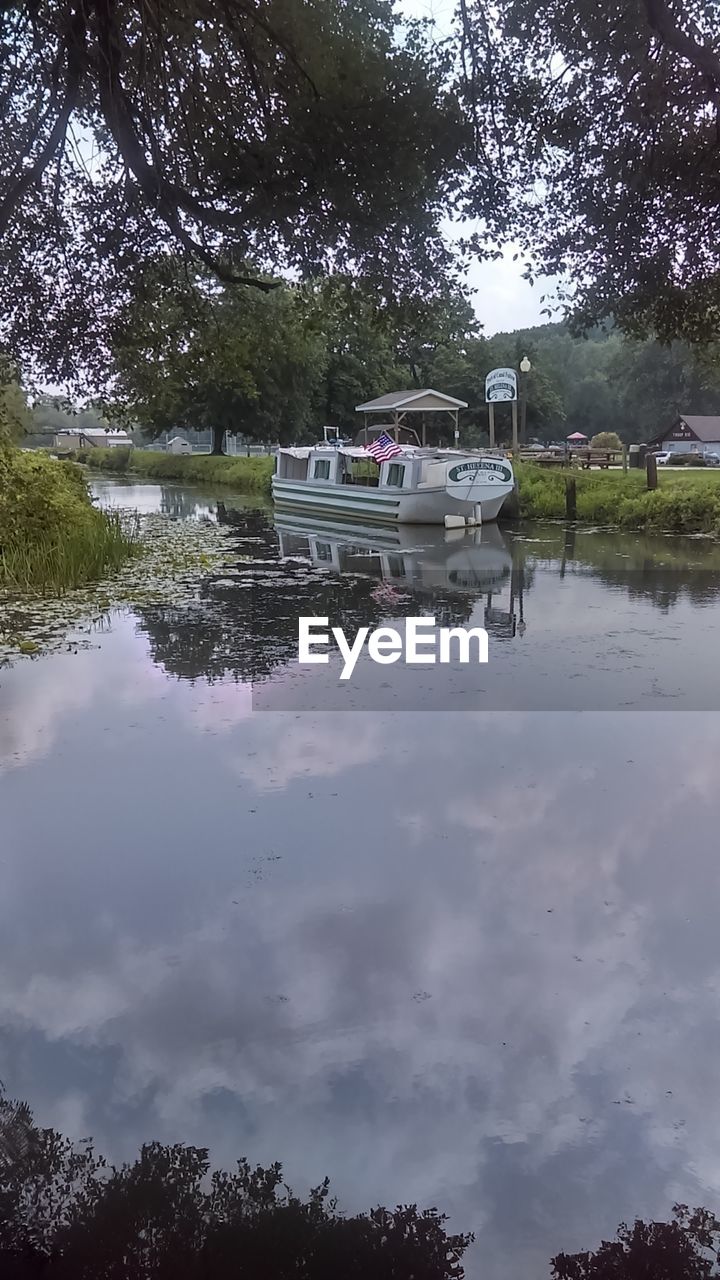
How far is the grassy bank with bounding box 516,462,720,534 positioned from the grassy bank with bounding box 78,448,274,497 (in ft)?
33.5

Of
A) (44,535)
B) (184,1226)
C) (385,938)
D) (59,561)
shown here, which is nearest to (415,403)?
(44,535)

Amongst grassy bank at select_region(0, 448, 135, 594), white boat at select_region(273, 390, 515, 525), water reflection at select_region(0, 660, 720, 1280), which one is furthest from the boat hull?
water reflection at select_region(0, 660, 720, 1280)

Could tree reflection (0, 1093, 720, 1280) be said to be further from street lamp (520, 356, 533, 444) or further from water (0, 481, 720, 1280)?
street lamp (520, 356, 533, 444)

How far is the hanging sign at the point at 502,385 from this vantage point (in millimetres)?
17281

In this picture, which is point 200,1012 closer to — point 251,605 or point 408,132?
point 408,132

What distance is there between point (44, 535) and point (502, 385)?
9.35 metres

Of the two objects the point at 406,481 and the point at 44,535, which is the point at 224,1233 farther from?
the point at 406,481

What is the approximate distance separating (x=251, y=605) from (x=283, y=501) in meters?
13.5

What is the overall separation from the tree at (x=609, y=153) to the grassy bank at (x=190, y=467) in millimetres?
24903

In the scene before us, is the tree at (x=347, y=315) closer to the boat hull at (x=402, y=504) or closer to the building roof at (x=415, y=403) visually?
the boat hull at (x=402, y=504)

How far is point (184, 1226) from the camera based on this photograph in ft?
7.47

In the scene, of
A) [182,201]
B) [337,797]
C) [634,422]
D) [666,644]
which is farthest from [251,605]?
[634,422]

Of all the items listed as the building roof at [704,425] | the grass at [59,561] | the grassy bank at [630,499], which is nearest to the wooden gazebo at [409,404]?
the grassy bank at [630,499]

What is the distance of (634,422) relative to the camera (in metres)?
25.5
